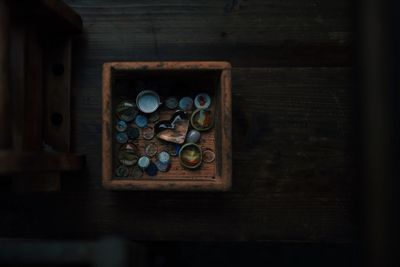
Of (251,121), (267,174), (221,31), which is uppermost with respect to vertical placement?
(221,31)

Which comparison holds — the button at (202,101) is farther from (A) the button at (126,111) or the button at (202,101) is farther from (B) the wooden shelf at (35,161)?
(B) the wooden shelf at (35,161)

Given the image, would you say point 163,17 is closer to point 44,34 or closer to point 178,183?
point 44,34

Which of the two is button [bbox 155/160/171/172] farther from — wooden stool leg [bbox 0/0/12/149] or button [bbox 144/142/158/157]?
wooden stool leg [bbox 0/0/12/149]

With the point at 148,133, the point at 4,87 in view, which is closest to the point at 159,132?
the point at 148,133

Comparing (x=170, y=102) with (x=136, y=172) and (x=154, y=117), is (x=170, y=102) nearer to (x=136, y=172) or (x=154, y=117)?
(x=154, y=117)

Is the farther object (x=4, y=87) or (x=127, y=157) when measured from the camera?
(x=127, y=157)

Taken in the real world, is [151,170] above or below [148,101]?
below
